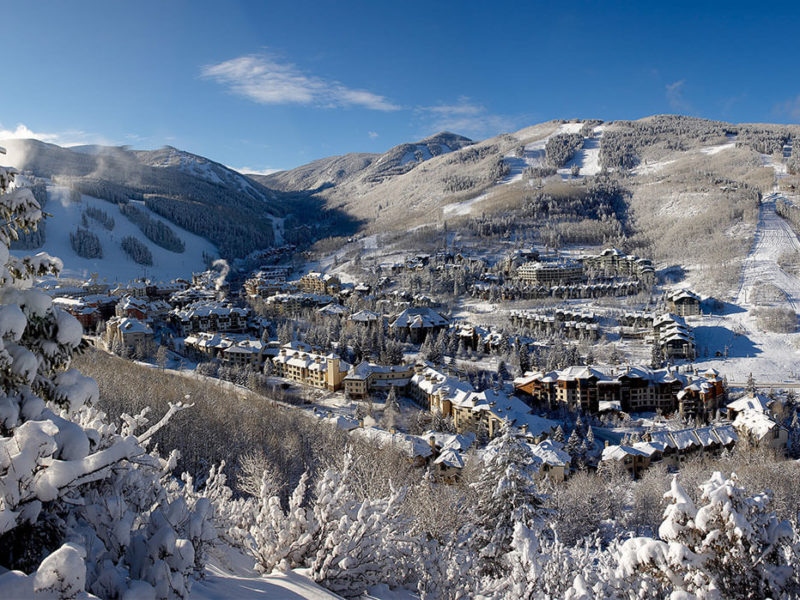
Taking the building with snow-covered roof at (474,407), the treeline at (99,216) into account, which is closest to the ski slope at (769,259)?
the building with snow-covered roof at (474,407)

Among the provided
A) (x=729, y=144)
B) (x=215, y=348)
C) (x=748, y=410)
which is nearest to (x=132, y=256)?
(x=215, y=348)

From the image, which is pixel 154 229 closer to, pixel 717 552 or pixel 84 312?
pixel 84 312

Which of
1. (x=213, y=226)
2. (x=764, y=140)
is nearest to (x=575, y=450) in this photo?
(x=213, y=226)

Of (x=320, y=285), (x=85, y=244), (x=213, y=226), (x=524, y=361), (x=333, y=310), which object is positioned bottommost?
(x=524, y=361)

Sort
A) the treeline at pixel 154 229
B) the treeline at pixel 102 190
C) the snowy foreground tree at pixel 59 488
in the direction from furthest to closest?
the treeline at pixel 102 190
the treeline at pixel 154 229
the snowy foreground tree at pixel 59 488

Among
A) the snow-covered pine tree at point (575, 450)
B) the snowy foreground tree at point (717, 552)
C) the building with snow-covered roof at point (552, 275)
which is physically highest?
the building with snow-covered roof at point (552, 275)

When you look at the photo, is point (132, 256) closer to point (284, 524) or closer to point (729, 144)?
point (284, 524)

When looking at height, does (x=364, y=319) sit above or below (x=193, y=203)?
below

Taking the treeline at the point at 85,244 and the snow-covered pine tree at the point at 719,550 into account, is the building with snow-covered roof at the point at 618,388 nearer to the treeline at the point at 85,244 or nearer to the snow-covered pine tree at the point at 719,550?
the snow-covered pine tree at the point at 719,550
